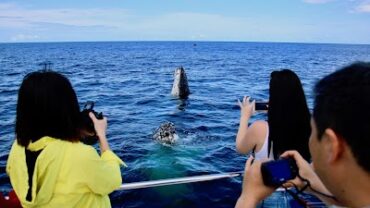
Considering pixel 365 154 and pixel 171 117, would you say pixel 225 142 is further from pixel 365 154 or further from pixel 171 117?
pixel 365 154

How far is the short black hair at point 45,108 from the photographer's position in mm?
3031

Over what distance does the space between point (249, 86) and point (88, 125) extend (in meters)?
32.7

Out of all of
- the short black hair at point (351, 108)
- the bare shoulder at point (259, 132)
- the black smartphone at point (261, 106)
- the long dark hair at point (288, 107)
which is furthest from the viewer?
the black smartphone at point (261, 106)

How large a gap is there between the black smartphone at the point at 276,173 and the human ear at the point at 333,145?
34cm

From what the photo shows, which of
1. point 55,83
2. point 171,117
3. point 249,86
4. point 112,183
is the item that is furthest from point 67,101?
point 249,86

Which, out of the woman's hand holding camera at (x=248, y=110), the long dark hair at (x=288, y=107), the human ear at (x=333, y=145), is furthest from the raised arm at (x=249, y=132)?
the human ear at (x=333, y=145)

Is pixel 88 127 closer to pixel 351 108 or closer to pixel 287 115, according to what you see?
pixel 287 115

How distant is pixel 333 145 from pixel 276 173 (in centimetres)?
41

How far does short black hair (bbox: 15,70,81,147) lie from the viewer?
3.03 meters

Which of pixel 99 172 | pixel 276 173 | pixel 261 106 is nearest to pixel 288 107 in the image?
pixel 261 106

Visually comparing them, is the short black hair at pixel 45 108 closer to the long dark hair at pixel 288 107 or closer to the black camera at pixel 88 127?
the black camera at pixel 88 127

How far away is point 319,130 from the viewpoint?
175 centimetres

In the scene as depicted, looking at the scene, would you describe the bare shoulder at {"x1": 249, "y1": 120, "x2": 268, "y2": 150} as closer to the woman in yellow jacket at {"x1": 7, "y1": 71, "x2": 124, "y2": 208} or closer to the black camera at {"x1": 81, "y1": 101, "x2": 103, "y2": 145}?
the black camera at {"x1": 81, "y1": 101, "x2": 103, "y2": 145}

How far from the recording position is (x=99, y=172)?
124 inches
